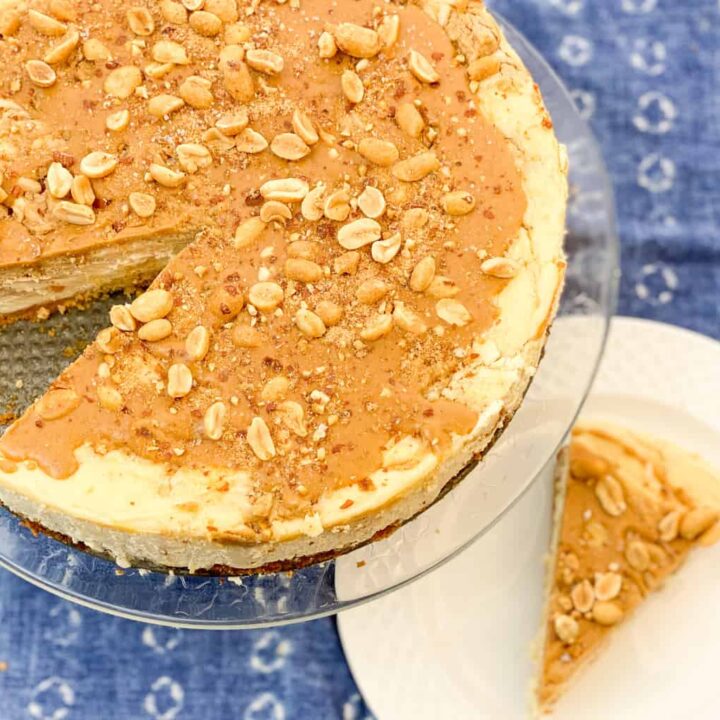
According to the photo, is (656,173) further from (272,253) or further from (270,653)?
(270,653)

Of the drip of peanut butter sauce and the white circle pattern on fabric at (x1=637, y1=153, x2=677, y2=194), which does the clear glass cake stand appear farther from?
the white circle pattern on fabric at (x1=637, y1=153, x2=677, y2=194)

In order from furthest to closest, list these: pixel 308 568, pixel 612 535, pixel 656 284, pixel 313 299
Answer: pixel 656 284 < pixel 612 535 < pixel 308 568 < pixel 313 299

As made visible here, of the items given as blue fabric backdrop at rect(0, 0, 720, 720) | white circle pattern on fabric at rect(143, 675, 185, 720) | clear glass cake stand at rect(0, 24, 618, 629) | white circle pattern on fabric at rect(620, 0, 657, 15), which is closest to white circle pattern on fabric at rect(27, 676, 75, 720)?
blue fabric backdrop at rect(0, 0, 720, 720)

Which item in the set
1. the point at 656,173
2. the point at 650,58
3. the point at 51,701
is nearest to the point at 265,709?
the point at 51,701

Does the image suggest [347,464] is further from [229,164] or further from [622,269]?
[622,269]

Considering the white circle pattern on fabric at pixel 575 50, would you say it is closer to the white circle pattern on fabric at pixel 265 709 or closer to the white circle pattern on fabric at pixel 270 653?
the white circle pattern on fabric at pixel 270 653

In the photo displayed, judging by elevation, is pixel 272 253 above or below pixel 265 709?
above

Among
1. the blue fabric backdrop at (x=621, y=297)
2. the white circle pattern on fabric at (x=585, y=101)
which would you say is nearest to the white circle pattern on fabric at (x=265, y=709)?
the blue fabric backdrop at (x=621, y=297)
